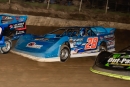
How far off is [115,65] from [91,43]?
2050mm

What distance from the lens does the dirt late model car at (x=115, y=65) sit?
228 inches

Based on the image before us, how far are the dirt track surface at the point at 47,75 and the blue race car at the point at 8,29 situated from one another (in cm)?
34

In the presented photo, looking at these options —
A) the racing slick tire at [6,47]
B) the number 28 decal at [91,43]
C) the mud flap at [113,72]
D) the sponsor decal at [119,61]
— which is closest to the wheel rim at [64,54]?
the number 28 decal at [91,43]

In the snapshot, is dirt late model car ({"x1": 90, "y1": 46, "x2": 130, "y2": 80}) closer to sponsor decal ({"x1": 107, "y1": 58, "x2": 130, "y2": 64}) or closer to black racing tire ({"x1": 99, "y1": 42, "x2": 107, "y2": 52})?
sponsor decal ({"x1": 107, "y1": 58, "x2": 130, "y2": 64})

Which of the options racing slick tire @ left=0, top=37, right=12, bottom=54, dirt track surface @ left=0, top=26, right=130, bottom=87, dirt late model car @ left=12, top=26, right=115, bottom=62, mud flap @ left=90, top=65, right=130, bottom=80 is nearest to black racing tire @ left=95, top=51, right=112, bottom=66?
mud flap @ left=90, top=65, right=130, bottom=80

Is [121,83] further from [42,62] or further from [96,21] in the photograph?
[96,21]

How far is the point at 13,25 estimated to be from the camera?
24.7 feet

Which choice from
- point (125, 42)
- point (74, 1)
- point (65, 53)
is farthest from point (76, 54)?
point (74, 1)

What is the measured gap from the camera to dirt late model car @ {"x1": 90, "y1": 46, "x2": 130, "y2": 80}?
19.0ft

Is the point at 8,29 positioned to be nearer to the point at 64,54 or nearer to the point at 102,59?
the point at 64,54

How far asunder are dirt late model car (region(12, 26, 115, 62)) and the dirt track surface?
0.25 m

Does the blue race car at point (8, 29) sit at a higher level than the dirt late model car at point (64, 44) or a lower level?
higher

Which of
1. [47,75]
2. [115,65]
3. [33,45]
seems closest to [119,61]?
[115,65]

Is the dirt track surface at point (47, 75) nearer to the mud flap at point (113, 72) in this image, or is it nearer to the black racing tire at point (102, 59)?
the mud flap at point (113, 72)
